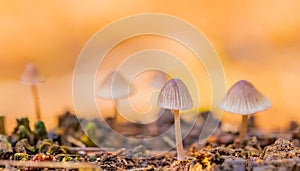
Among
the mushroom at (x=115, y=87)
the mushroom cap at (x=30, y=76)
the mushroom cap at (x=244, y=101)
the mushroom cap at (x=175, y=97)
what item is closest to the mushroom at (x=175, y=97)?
the mushroom cap at (x=175, y=97)

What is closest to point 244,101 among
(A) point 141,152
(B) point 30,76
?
(A) point 141,152

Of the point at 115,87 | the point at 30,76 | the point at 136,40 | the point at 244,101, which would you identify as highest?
the point at 136,40

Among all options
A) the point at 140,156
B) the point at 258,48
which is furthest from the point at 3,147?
the point at 258,48

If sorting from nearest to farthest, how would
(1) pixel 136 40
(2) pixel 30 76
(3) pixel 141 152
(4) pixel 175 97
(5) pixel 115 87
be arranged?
(4) pixel 175 97 < (3) pixel 141 152 < (5) pixel 115 87 < (2) pixel 30 76 < (1) pixel 136 40

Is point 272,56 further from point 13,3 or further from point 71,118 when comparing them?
point 13,3

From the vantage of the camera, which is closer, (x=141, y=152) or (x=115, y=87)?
(x=141, y=152)

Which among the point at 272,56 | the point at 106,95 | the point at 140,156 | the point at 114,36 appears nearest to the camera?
the point at 140,156

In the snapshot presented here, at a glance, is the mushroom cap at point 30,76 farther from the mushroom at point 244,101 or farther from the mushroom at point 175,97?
the mushroom at point 244,101

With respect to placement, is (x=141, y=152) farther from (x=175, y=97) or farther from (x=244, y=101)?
(x=244, y=101)
